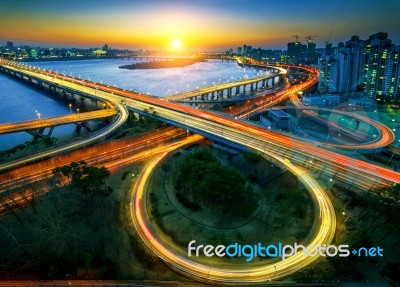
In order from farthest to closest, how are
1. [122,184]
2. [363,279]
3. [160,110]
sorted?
[160,110]
[122,184]
[363,279]

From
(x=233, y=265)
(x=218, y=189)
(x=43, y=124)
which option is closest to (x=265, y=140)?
(x=218, y=189)

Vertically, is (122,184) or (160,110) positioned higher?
(160,110)

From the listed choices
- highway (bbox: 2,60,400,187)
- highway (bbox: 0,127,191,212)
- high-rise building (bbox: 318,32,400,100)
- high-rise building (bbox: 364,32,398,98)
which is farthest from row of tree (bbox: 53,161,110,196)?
high-rise building (bbox: 364,32,398,98)

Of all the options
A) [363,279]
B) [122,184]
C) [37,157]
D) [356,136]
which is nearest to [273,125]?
[356,136]

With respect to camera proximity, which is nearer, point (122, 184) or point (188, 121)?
point (122, 184)

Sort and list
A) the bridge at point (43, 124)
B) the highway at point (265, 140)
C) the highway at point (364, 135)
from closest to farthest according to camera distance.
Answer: the highway at point (265, 140)
the highway at point (364, 135)
the bridge at point (43, 124)

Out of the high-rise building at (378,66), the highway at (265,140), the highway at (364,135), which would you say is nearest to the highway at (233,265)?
the highway at (265,140)

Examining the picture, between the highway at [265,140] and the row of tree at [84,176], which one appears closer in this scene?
the row of tree at [84,176]

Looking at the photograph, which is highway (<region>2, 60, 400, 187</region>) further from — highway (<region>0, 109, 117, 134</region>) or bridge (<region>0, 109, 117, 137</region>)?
bridge (<region>0, 109, 117, 137</region>)

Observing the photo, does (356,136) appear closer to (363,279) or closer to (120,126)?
(363,279)

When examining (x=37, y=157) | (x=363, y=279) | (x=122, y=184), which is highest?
(x=37, y=157)

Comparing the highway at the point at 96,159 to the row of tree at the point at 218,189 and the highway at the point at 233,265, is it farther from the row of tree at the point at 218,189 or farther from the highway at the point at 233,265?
the row of tree at the point at 218,189
